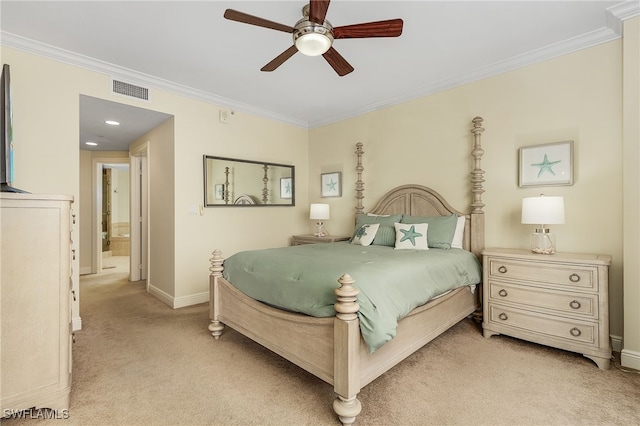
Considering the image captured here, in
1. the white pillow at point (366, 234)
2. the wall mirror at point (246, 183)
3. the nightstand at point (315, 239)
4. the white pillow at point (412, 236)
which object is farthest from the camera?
the nightstand at point (315, 239)

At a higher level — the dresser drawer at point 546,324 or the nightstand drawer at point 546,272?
the nightstand drawer at point 546,272

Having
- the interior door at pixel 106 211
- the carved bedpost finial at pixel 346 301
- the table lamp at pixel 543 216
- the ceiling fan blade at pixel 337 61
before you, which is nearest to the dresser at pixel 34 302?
the carved bedpost finial at pixel 346 301

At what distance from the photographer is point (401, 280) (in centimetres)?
198

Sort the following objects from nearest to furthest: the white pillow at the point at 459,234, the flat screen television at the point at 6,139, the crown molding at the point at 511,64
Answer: the flat screen television at the point at 6,139, the crown molding at the point at 511,64, the white pillow at the point at 459,234

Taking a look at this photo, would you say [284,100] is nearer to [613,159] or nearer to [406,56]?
[406,56]

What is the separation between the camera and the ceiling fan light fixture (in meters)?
1.88

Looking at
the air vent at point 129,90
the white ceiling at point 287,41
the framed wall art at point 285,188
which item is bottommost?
the framed wall art at point 285,188

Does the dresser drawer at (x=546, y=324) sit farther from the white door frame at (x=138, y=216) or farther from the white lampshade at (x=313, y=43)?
the white door frame at (x=138, y=216)

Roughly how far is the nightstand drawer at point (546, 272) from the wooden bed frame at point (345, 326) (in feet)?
1.22

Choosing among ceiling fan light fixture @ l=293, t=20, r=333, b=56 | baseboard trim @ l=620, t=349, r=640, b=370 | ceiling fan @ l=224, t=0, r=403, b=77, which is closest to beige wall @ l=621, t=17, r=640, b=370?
baseboard trim @ l=620, t=349, r=640, b=370

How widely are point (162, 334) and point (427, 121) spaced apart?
365 cm

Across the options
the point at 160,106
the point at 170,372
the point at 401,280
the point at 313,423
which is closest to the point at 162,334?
the point at 170,372

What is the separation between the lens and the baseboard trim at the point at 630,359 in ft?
7.00

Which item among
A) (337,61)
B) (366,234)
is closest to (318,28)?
(337,61)
